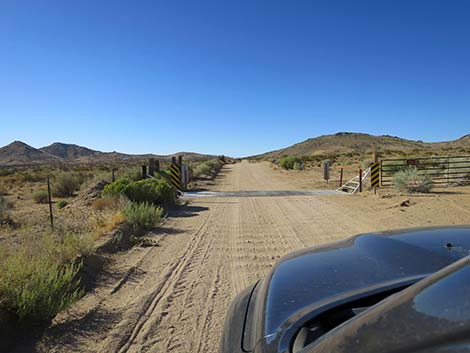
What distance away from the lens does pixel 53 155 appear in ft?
584

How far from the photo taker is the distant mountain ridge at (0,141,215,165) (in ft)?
473

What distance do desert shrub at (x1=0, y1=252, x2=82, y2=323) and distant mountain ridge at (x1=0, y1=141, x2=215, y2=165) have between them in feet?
406

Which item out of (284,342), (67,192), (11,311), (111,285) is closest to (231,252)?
(111,285)

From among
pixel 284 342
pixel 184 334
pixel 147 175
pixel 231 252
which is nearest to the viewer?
pixel 284 342

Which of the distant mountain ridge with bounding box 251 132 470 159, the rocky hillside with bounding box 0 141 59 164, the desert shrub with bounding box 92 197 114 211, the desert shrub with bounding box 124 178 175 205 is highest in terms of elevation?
the distant mountain ridge with bounding box 251 132 470 159

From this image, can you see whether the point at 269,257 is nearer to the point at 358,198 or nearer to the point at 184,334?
the point at 184,334

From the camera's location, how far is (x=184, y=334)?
414 centimetres

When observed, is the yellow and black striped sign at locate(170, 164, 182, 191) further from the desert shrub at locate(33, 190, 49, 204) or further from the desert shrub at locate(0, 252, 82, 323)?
the desert shrub at locate(0, 252, 82, 323)

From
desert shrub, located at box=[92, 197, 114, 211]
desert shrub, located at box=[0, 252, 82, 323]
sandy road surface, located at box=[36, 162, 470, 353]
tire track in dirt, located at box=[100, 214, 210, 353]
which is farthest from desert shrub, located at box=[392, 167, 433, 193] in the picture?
desert shrub, located at box=[0, 252, 82, 323]

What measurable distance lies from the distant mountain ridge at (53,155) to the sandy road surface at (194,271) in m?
119

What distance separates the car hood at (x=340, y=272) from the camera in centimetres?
203

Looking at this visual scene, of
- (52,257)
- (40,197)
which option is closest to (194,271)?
(52,257)

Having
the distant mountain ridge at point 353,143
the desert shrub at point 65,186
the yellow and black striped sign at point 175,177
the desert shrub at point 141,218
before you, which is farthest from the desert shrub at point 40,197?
the distant mountain ridge at point 353,143

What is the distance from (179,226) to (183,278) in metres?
4.68
